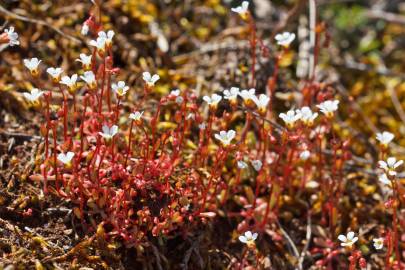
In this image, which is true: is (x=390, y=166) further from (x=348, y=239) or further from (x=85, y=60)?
(x=85, y=60)

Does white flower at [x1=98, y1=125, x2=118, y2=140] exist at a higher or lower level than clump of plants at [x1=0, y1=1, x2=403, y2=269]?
higher

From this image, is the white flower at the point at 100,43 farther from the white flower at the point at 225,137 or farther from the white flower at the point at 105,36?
the white flower at the point at 225,137

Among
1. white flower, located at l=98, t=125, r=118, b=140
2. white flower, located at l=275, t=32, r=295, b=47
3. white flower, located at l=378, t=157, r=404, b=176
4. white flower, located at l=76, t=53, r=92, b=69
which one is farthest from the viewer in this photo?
white flower, located at l=275, t=32, r=295, b=47

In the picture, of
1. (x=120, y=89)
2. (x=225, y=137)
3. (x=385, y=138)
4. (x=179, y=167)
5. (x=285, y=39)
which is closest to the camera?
(x=120, y=89)

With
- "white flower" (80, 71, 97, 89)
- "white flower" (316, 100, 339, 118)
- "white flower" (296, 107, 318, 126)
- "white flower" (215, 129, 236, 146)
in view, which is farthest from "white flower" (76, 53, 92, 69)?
"white flower" (316, 100, 339, 118)

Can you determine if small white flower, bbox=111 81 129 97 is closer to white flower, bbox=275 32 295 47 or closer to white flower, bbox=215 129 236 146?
white flower, bbox=215 129 236 146

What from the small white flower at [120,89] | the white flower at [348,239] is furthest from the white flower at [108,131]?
the white flower at [348,239]

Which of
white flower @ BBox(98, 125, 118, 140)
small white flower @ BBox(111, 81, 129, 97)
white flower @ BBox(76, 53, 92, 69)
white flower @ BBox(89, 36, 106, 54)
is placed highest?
white flower @ BBox(89, 36, 106, 54)

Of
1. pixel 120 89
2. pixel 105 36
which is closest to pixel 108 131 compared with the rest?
pixel 120 89

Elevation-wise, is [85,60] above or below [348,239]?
above

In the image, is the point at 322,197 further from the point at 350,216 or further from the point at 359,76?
the point at 359,76

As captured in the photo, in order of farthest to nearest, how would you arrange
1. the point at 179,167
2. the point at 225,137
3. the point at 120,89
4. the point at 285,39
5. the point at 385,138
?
1. the point at 285,39
2. the point at 179,167
3. the point at 385,138
4. the point at 225,137
5. the point at 120,89
